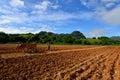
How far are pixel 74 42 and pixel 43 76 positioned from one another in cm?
9586

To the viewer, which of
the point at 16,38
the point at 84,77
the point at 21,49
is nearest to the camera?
the point at 84,77

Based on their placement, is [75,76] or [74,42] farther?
[74,42]

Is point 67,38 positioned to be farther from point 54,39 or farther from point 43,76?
point 43,76

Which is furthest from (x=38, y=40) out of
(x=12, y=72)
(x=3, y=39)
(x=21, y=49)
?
(x=12, y=72)

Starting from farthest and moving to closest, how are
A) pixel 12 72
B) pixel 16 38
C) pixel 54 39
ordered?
1. pixel 54 39
2. pixel 16 38
3. pixel 12 72

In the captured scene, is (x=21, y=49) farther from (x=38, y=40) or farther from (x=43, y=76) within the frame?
(x=38, y=40)

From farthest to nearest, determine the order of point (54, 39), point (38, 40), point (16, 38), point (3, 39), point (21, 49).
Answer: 1. point (54, 39)
2. point (38, 40)
3. point (16, 38)
4. point (3, 39)
5. point (21, 49)

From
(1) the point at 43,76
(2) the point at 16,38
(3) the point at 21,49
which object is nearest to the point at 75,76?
(1) the point at 43,76

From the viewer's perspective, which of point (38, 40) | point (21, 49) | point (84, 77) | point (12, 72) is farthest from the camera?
point (38, 40)

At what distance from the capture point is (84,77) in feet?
45.7

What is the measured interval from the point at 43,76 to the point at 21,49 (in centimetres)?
2176

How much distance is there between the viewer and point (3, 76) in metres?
13.6

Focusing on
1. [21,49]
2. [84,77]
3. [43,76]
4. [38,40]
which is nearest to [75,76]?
[84,77]

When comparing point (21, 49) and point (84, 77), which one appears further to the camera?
point (21, 49)
